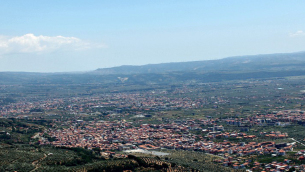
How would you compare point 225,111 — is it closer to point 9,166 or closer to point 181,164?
point 181,164

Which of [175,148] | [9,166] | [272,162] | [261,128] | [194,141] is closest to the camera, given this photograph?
[9,166]

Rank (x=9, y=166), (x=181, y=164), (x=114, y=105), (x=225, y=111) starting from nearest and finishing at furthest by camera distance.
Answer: (x=9, y=166) → (x=181, y=164) → (x=225, y=111) → (x=114, y=105)

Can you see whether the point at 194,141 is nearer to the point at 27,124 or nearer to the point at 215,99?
the point at 27,124

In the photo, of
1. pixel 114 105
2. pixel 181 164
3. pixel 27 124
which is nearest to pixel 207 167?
pixel 181 164

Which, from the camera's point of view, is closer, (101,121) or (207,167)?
(207,167)

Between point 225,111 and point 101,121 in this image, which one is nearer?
point 101,121

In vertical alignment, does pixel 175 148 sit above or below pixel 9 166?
below

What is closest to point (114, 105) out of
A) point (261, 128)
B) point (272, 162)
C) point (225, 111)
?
point (225, 111)

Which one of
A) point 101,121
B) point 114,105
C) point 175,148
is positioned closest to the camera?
point 175,148

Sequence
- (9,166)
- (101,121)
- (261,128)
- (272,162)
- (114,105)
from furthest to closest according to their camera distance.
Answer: (114,105) → (101,121) → (261,128) → (272,162) → (9,166)
